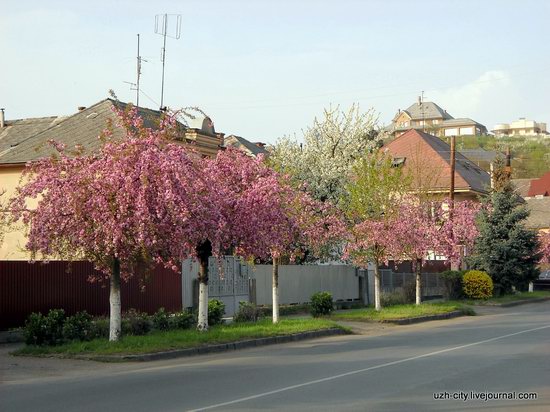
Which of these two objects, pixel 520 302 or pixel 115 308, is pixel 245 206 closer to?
pixel 115 308

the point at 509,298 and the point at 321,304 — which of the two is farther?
the point at 509,298

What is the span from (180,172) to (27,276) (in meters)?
6.85

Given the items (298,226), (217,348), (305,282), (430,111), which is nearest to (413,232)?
(305,282)

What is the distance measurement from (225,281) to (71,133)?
10.9 metres

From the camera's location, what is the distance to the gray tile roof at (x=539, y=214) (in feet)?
238

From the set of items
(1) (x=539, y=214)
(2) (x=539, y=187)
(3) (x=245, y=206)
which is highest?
(2) (x=539, y=187)

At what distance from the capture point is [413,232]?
29.7 metres

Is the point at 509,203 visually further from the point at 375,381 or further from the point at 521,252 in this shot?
the point at 375,381

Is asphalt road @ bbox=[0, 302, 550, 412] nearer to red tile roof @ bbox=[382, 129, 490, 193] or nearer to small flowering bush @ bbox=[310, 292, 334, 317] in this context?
small flowering bush @ bbox=[310, 292, 334, 317]

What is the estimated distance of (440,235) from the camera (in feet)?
105

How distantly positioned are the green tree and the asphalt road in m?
24.4

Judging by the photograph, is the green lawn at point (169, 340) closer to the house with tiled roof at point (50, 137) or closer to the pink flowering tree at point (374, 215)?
the pink flowering tree at point (374, 215)

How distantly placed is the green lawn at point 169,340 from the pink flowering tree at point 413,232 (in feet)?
27.2

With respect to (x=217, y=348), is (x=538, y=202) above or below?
above
